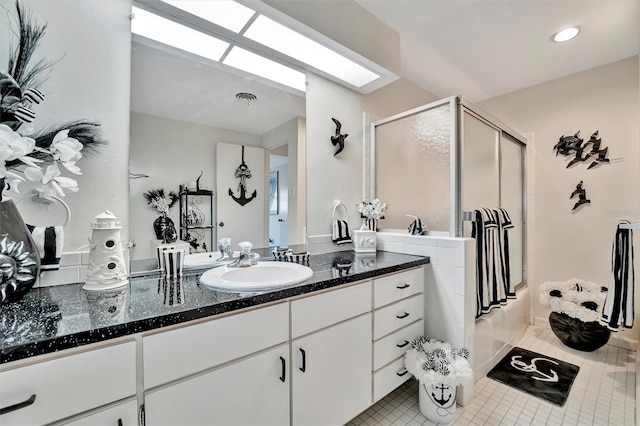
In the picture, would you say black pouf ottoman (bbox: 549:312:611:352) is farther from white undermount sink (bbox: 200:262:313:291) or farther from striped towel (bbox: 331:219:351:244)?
white undermount sink (bbox: 200:262:313:291)

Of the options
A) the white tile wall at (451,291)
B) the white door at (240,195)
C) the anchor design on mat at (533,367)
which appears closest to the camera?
the white door at (240,195)

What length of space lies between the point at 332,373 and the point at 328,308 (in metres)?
0.30

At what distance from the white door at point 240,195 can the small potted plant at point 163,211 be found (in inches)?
8.7

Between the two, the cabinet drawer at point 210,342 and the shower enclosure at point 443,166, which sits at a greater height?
the shower enclosure at point 443,166

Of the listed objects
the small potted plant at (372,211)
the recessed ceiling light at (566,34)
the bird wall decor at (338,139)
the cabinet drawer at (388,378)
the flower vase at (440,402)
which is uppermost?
the recessed ceiling light at (566,34)

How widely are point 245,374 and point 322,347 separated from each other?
0.36m

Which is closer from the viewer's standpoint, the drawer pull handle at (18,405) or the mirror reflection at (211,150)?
the drawer pull handle at (18,405)

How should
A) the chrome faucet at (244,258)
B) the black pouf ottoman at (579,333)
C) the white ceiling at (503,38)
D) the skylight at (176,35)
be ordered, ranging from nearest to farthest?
1. the skylight at (176,35)
2. the chrome faucet at (244,258)
3. the white ceiling at (503,38)
4. the black pouf ottoman at (579,333)

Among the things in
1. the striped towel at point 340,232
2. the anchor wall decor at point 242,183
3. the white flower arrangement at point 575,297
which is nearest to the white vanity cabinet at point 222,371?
the anchor wall decor at point 242,183

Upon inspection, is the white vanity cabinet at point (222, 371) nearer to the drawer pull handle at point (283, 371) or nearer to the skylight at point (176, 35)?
the drawer pull handle at point (283, 371)

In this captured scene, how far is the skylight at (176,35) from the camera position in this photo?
1221mm

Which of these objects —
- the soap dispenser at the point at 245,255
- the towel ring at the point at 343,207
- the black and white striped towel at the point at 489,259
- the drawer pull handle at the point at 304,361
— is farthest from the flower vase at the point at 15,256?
the black and white striped towel at the point at 489,259

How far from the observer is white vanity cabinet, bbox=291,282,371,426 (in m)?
1.10

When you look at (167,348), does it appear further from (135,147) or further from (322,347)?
(135,147)
